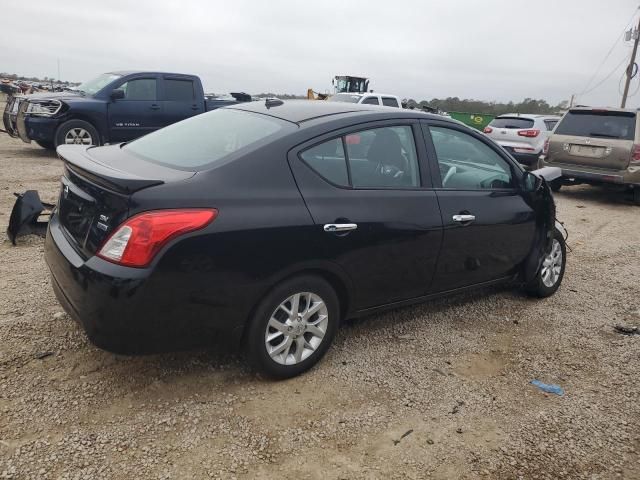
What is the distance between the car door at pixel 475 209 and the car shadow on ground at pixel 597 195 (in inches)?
267

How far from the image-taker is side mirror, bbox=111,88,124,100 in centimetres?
1009

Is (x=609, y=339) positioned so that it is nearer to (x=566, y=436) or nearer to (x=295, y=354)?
(x=566, y=436)

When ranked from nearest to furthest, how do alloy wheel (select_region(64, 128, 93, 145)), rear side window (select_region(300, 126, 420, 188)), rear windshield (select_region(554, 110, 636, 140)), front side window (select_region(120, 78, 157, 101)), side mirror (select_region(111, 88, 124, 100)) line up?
1. rear side window (select_region(300, 126, 420, 188))
2. rear windshield (select_region(554, 110, 636, 140))
3. alloy wheel (select_region(64, 128, 93, 145))
4. side mirror (select_region(111, 88, 124, 100))
5. front side window (select_region(120, 78, 157, 101))

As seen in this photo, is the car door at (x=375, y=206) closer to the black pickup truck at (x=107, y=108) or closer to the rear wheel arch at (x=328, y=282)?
the rear wheel arch at (x=328, y=282)

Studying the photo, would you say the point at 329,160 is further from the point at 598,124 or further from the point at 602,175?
the point at 598,124

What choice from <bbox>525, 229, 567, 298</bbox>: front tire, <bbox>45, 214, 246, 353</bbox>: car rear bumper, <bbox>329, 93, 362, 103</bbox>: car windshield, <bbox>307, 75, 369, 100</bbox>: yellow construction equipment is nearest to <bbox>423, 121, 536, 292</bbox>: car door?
<bbox>525, 229, 567, 298</bbox>: front tire

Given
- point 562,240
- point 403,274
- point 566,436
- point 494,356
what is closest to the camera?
point 566,436

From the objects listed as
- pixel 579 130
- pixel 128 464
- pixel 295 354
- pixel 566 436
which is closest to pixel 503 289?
pixel 566 436

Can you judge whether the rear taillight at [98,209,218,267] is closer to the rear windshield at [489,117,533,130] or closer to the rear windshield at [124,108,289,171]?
the rear windshield at [124,108,289,171]

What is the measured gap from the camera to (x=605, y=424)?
9.46ft

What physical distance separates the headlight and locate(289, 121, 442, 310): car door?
27.6ft

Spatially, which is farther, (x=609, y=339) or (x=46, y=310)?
(x=609, y=339)

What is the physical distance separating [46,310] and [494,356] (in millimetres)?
3165

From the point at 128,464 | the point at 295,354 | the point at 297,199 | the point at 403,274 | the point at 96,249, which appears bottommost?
the point at 128,464
